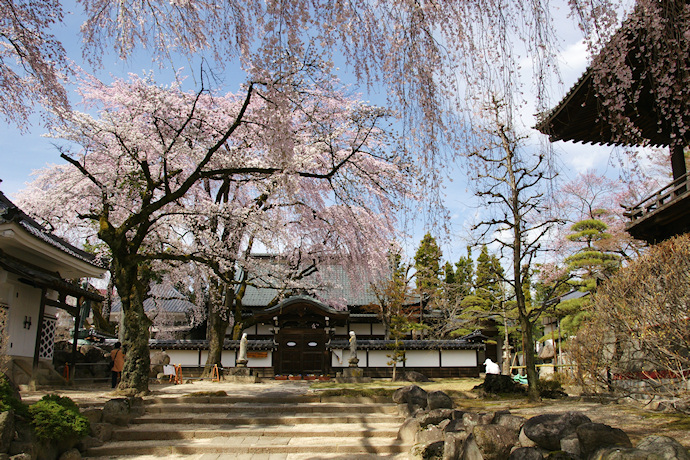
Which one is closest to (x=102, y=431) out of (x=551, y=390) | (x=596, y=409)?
(x=596, y=409)

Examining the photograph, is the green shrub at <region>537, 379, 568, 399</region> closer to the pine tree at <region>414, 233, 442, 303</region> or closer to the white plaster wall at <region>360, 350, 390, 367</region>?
the pine tree at <region>414, 233, 442, 303</region>

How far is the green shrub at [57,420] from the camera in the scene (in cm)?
647

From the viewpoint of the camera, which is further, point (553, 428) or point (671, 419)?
point (671, 419)

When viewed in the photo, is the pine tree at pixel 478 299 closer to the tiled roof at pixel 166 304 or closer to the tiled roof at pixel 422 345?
the tiled roof at pixel 422 345

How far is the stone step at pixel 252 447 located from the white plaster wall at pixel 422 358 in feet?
41.7

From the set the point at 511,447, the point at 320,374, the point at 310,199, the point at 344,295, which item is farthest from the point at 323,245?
the point at 511,447

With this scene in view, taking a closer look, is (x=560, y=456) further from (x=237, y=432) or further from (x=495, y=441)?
(x=237, y=432)

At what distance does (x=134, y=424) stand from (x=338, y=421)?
11.9 ft

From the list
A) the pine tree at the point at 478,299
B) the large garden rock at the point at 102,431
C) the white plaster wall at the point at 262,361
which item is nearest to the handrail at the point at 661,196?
the pine tree at the point at 478,299

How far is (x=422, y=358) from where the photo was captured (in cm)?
2038

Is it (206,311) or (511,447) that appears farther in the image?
(206,311)

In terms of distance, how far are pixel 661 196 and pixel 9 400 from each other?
1271 cm

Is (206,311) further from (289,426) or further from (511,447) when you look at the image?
(511,447)

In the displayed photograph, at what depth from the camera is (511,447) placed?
595 centimetres
